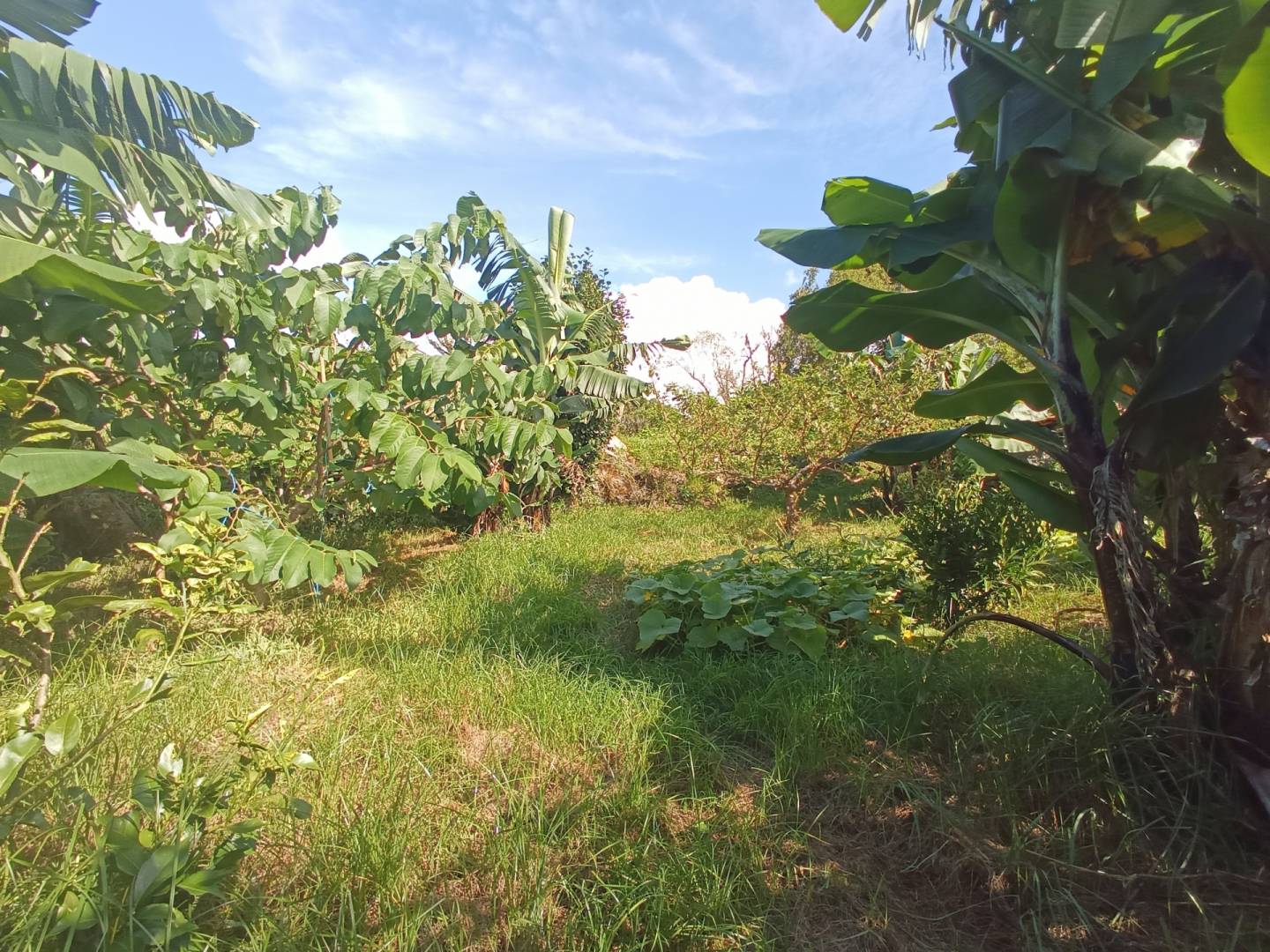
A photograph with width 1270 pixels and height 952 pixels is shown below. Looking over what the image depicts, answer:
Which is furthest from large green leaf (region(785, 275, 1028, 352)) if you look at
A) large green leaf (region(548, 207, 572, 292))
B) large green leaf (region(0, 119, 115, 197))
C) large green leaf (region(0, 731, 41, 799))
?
large green leaf (region(548, 207, 572, 292))

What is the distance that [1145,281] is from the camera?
6.63ft

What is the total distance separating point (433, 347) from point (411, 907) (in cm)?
384

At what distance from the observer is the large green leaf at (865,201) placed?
2.44 meters

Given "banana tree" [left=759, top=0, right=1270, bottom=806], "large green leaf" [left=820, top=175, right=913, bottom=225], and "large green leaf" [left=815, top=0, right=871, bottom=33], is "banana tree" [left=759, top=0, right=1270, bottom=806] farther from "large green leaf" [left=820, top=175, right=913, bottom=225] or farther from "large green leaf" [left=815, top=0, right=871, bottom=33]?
"large green leaf" [left=820, top=175, right=913, bottom=225]

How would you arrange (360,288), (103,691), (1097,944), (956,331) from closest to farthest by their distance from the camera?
(1097,944) → (103,691) → (956,331) → (360,288)

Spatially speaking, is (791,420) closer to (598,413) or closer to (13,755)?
(598,413)

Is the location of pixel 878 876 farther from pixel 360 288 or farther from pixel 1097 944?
pixel 360 288

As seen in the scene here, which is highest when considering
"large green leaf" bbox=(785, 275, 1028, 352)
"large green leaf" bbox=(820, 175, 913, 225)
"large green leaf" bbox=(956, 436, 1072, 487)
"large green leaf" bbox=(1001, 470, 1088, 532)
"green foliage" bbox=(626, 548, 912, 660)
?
"large green leaf" bbox=(820, 175, 913, 225)

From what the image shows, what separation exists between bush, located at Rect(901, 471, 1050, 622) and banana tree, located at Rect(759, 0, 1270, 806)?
1232mm

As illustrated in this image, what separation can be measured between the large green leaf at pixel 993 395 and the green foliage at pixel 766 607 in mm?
1138

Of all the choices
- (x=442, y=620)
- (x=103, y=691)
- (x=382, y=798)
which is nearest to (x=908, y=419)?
(x=442, y=620)

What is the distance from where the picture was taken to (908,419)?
20.5 feet

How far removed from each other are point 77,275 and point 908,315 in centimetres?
283

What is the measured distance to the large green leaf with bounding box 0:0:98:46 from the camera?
294 cm
